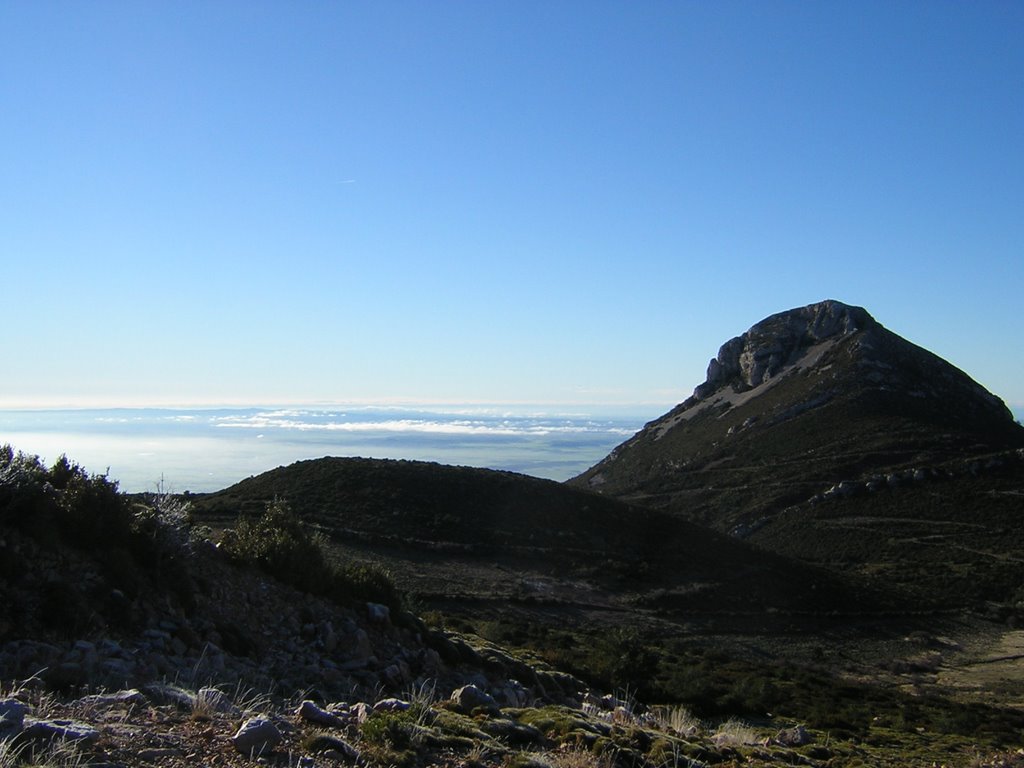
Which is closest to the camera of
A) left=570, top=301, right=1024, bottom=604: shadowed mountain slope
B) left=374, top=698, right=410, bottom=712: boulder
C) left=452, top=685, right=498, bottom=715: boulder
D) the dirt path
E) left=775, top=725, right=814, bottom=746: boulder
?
left=374, top=698, right=410, bottom=712: boulder

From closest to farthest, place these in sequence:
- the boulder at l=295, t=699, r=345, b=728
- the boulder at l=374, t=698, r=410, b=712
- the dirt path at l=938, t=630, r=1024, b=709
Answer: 1. the boulder at l=295, t=699, r=345, b=728
2. the boulder at l=374, t=698, r=410, b=712
3. the dirt path at l=938, t=630, r=1024, b=709

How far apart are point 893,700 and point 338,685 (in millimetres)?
18909

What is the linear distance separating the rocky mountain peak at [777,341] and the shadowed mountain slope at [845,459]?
0.21 meters

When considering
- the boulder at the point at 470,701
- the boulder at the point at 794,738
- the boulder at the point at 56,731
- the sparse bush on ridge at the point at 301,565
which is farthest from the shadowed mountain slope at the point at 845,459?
the boulder at the point at 56,731

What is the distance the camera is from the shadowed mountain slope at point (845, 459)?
189 feet

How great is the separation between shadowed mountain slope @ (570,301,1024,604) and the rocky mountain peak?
0.69 ft

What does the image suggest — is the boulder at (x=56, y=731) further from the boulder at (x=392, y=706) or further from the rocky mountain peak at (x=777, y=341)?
the rocky mountain peak at (x=777, y=341)

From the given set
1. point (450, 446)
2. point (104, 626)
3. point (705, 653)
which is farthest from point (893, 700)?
point (450, 446)

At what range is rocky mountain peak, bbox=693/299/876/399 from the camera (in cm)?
10181

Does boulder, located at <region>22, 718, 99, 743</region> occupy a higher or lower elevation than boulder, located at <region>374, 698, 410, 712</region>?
higher

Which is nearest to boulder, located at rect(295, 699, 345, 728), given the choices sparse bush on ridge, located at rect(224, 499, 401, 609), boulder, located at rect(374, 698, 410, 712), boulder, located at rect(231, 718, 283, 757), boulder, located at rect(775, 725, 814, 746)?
boulder, located at rect(374, 698, 410, 712)

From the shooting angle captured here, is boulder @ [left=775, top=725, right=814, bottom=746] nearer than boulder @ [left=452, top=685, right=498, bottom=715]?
No

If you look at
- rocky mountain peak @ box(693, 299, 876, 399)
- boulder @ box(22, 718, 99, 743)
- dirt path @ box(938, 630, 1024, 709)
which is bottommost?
dirt path @ box(938, 630, 1024, 709)

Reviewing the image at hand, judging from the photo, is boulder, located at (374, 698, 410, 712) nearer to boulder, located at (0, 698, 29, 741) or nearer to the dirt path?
boulder, located at (0, 698, 29, 741)
